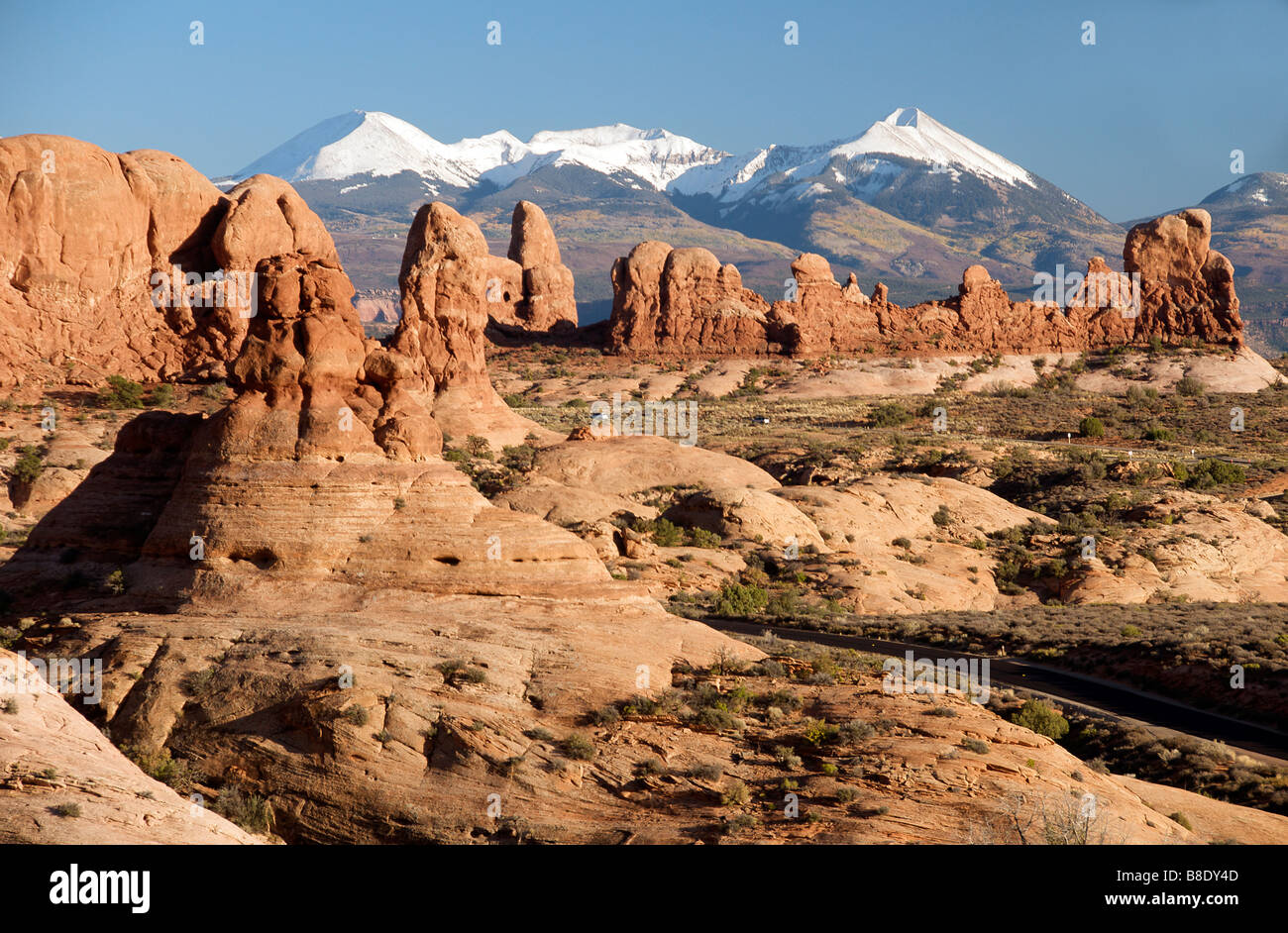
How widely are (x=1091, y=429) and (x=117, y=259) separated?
2322 inches

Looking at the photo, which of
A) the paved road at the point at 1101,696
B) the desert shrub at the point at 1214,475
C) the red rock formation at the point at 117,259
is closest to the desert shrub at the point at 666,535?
the paved road at the point at 1101,696

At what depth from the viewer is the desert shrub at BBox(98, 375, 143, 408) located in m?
52.1

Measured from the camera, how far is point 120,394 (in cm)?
5225

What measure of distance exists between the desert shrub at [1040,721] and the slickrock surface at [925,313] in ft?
223

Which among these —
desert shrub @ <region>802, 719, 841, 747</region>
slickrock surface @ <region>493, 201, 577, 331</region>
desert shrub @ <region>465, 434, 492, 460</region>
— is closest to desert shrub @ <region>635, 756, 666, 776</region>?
desert shrub @ <region>802, 719, 841, 747</region>

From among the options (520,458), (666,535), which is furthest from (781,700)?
(520,458)

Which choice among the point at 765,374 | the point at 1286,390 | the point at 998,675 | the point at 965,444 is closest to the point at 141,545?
the point at 998,675

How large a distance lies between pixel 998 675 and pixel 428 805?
1855 cm

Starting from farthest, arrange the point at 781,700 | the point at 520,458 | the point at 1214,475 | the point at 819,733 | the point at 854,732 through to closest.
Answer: the point at 1214,475 → the point at 520,458 → the point at 781,700 → the point at 819,733 → the point at 854,732

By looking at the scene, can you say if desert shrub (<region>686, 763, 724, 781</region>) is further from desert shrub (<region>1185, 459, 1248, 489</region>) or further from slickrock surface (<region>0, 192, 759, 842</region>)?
desert shrub (<region>1185, 459, 1248, 489</region>)

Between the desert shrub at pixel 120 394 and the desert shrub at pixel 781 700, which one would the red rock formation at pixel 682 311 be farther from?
the desert shrub at pixel 781 700

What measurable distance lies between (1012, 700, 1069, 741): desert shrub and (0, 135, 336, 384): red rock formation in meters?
41.3

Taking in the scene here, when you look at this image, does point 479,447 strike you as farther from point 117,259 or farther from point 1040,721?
point 1040,721
